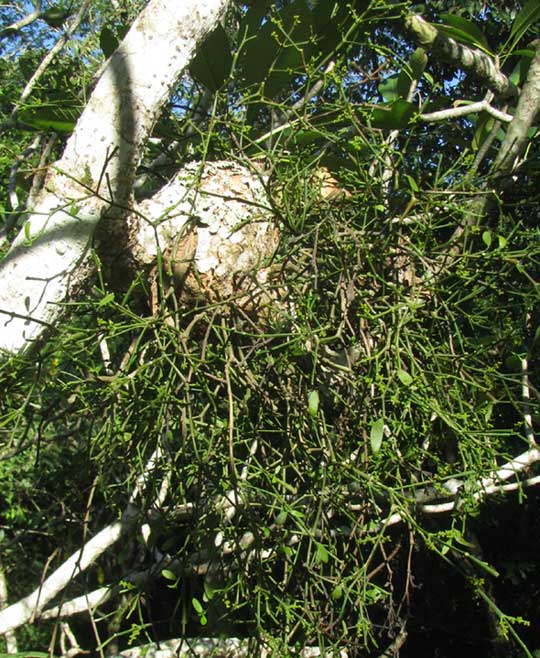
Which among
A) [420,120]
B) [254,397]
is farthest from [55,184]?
[420,120]

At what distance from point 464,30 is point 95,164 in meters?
0.65

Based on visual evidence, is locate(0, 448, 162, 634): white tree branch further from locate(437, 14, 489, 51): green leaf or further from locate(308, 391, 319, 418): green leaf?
locate(437, 14, 489, 51): green leaf

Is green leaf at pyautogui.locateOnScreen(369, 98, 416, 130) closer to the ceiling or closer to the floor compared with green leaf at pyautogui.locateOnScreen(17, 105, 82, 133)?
closer to the ceiling

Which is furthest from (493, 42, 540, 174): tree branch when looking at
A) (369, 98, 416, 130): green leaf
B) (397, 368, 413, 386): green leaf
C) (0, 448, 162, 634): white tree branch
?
(0, 448, 162, 634): white tree branch

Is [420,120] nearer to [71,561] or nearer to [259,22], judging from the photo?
[259,22]

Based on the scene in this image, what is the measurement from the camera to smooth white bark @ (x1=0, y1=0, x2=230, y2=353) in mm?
713

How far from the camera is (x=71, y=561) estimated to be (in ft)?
3.26

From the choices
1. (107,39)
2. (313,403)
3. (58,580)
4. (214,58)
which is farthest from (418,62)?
(58,580)

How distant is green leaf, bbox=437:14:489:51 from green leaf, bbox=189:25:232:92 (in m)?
0.34

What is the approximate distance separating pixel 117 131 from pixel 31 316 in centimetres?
24

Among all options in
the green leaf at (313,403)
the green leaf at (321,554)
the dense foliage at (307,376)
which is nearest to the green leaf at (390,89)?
the dense foliage at (307,376)

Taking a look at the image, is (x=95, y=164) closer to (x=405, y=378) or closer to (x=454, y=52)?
(x=405, y=378)

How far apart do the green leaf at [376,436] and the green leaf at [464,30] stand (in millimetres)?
641

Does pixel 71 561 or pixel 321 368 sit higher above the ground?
pixel 321 368
